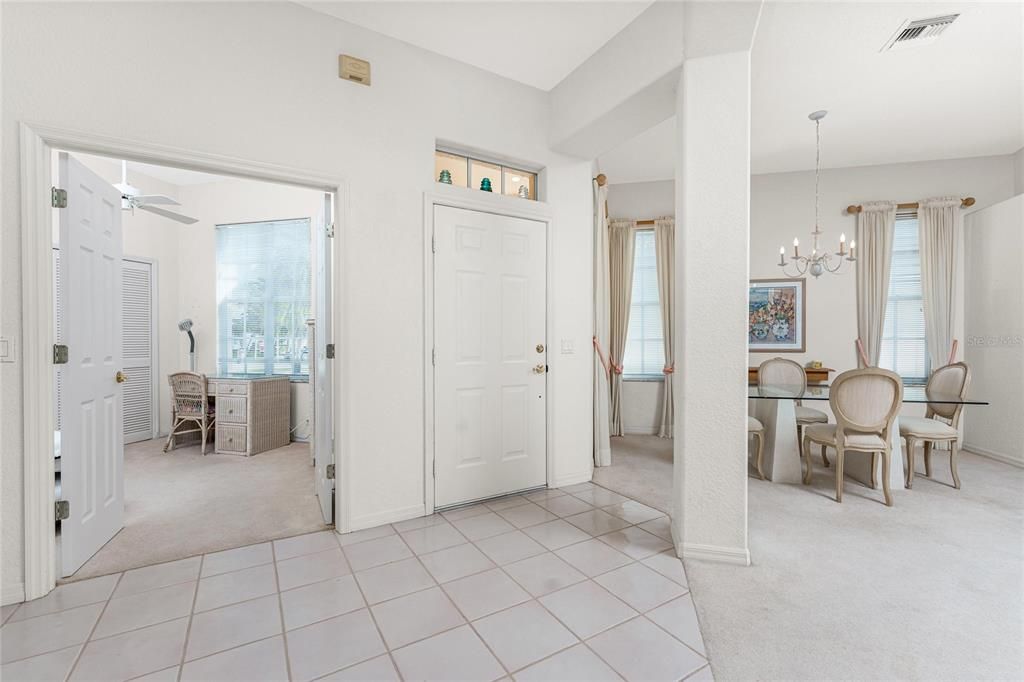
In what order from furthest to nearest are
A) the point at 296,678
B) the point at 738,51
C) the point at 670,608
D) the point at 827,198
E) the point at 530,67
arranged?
the point at 827,198 < the point at 530,67 < the point at 738,51 < the point at 670,608 < the point at 296,678

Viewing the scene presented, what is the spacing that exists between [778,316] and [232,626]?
572 centimetres

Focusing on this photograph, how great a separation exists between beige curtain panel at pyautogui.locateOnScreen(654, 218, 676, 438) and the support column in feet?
10.2

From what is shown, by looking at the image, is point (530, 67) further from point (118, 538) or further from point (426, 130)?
point (118, 538)

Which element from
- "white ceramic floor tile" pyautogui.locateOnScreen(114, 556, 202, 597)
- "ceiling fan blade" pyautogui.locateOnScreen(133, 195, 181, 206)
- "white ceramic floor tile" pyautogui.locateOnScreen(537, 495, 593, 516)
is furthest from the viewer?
"ceiling fan blade" pyautogui.locateOnScreen(133, 195, 181, 206)

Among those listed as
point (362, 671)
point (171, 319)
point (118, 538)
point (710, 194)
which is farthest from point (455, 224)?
point (171, 319)

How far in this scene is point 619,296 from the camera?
551 cm

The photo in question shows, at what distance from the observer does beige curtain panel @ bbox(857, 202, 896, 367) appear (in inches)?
197

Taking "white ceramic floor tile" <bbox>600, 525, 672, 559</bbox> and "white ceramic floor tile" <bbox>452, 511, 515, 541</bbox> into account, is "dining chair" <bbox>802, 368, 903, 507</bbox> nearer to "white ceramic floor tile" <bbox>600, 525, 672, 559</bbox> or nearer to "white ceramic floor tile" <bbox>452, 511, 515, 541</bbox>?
"white ceramic floor tile" <bbox>600, 525, 672, 559</bbox>

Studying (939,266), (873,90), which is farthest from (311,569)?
(939,266)

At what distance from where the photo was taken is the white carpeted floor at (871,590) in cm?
162

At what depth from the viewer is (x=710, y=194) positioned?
2.32 meters

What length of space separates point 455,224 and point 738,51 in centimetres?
183

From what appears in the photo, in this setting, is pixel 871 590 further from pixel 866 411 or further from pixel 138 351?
pixel 138 351

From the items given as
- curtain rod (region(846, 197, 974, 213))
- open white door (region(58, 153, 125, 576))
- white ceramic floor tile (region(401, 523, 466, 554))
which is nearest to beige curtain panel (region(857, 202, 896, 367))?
curtain rod (region(846, 197, 974, 213))
